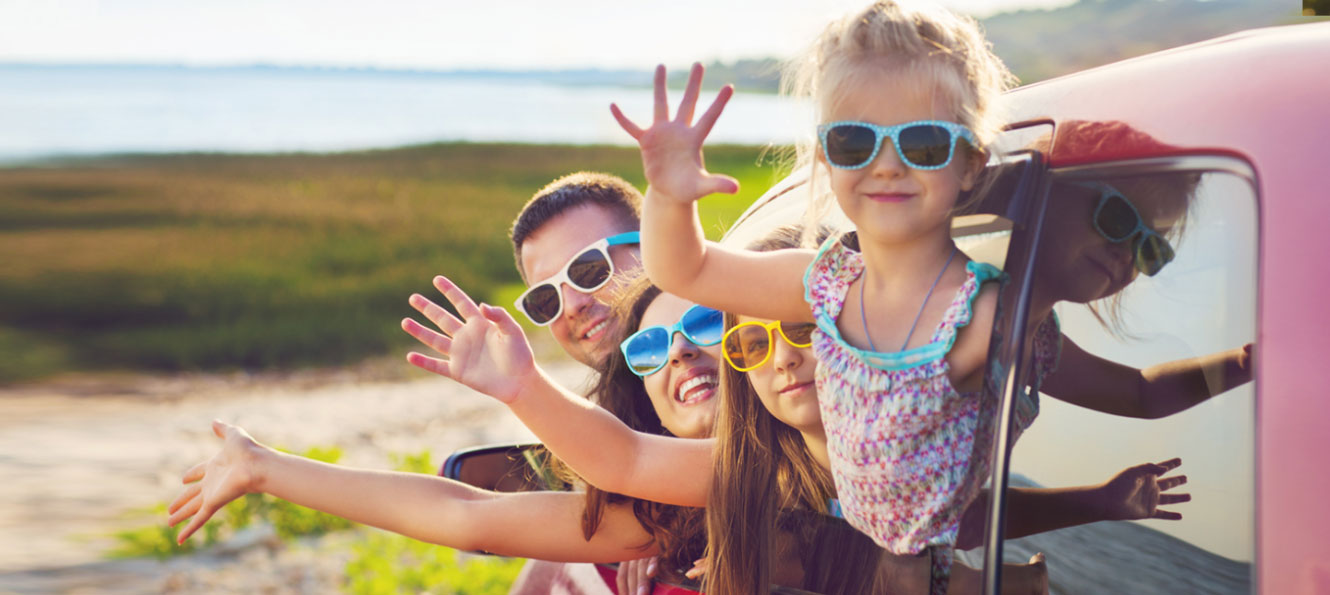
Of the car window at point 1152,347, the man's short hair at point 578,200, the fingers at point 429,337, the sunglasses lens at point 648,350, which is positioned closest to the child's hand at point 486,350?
the fingers at point 429,337

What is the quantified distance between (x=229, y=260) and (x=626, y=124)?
1788 cm

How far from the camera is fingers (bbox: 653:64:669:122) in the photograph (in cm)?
150

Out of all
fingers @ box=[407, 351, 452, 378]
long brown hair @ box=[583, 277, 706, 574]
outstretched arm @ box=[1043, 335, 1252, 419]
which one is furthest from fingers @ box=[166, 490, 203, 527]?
outstretched arm @ box=[1043, 335, 1252, 419]

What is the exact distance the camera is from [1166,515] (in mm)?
1274

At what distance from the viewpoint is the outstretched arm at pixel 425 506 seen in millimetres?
1998

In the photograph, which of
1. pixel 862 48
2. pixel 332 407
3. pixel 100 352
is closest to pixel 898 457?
pixel 862 48

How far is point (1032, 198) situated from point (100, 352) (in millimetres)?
13207

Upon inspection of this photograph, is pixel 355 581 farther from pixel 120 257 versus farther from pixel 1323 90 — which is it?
pixel 120 257

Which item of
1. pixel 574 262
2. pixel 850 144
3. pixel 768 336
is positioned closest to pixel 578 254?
pixel 574 262

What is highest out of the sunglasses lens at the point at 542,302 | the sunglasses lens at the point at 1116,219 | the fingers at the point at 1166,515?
the sunglasses lens at the point at 1116,219

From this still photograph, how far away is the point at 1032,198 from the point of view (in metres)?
1.43

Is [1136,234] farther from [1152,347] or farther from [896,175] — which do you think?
[896,175]

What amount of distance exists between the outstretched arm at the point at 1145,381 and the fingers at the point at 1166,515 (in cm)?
11

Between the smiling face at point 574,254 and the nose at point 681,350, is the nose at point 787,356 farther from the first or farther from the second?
the smiling face at point 574,254
